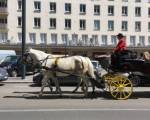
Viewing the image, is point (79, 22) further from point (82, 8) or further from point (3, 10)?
point (3, 10)

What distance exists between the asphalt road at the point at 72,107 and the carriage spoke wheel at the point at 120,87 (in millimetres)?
265

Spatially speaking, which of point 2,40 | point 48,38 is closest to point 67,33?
point 48,38

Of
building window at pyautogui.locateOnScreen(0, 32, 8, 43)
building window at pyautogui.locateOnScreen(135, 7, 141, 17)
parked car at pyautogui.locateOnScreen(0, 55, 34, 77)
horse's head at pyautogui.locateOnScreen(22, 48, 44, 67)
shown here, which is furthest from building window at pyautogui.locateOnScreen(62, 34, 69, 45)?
horse's head at pyautogui.locateOnScreen(22, 48, 44, 67)

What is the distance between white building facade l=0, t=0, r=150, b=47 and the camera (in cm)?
9674

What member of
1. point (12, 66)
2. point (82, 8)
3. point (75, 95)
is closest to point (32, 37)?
point (82, 8)

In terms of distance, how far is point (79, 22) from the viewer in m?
100

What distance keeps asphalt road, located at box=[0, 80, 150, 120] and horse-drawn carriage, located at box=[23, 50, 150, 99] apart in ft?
1.69

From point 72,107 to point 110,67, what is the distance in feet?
12.1

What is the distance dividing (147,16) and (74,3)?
602 inches

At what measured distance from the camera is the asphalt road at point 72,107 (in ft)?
45.8

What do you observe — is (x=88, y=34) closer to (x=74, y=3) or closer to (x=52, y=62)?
(x=74, y=3)

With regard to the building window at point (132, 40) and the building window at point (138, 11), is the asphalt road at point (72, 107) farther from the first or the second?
the building window at point (138, 11)

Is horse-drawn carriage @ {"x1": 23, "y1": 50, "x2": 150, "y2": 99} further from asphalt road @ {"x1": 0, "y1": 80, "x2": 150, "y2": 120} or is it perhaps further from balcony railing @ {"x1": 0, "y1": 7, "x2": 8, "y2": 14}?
balcony railing @ {"x1": 0, "y1": 7, "x2": 8, "y2": 14}

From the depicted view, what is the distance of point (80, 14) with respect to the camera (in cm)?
9962
